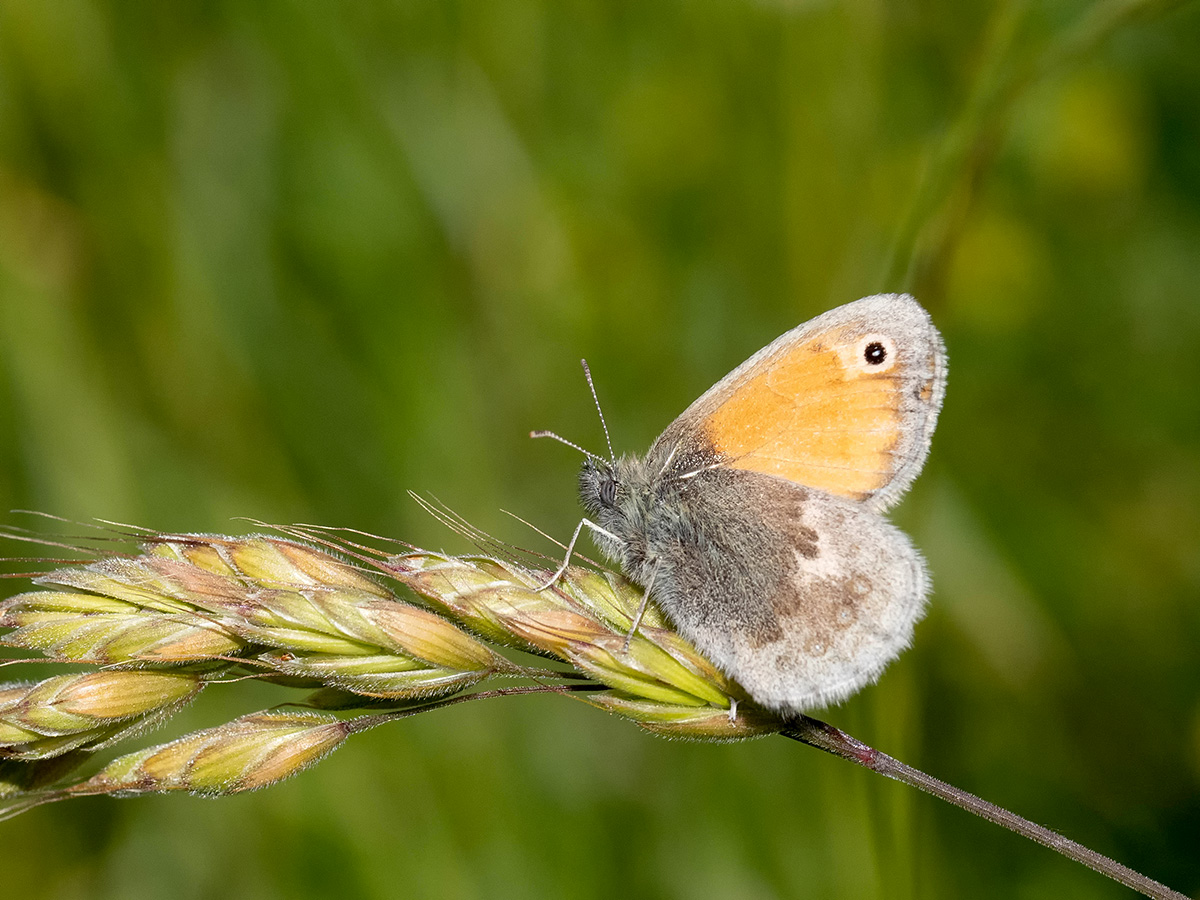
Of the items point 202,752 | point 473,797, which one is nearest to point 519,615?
point 202,752

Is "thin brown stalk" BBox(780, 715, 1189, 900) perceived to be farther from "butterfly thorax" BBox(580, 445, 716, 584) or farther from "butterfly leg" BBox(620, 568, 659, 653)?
"butterfly thorax" BBox(580, 445, 716, 584)

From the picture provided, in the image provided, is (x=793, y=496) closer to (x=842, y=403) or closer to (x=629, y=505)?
(x=842, y=403)

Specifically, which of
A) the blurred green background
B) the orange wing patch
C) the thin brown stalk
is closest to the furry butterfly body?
the orange wing patch

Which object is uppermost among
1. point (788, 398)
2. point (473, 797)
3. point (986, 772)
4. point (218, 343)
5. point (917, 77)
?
point (917, 77)

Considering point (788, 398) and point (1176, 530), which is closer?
point (788, 398)

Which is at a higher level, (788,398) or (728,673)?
(788,398)

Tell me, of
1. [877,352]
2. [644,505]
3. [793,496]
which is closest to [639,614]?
[644,505]

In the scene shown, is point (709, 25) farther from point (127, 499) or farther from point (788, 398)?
point (127, 499)
